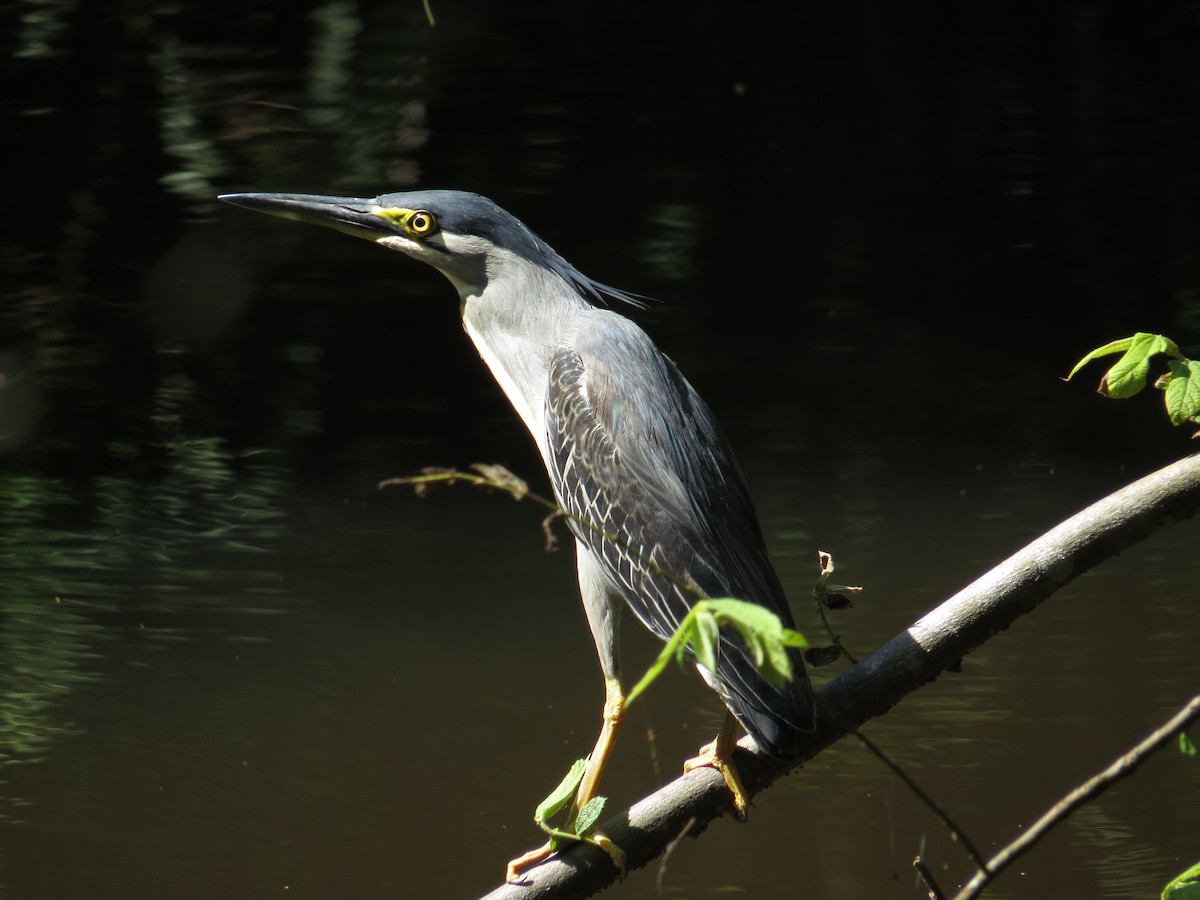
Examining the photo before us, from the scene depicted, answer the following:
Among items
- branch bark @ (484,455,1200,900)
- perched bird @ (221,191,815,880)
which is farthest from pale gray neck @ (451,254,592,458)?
branch bark @ (484,455,1200,900)

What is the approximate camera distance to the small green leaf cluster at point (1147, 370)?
132 cm

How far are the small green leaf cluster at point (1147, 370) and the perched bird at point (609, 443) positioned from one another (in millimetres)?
456

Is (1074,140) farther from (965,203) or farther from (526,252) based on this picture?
(526,252)

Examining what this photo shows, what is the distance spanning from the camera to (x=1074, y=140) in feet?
15.8

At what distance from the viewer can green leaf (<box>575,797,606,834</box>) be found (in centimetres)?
136

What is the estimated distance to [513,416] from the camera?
12.3 ft

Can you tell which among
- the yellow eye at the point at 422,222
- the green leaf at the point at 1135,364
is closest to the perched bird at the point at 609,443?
the yellow eye at the point at 422,222

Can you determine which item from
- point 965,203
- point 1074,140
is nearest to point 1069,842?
point 965,203

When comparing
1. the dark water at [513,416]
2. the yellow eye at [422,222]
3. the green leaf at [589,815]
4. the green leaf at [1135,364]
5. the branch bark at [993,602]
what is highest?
the green leaf at [1135,364]

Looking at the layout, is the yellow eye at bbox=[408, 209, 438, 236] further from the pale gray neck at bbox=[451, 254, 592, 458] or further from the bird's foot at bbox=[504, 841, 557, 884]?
the bird's foot at bbox=[504, 841, 557, 884]

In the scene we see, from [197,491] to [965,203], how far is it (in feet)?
8.53

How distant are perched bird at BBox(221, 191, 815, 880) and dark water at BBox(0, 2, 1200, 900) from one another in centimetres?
77

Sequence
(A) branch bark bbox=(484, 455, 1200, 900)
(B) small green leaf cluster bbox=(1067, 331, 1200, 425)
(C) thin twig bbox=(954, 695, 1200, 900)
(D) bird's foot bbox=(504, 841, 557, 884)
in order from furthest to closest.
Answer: (D) bird's foot bbox=(504, 841, 557, 884), (A) branch bark bbox=(484, 455, 1200, 900), (B) small green leaf cluster bbox=(1067, 331, 1200, 425), (C) thin twig bbox=(954, 695, 1200, 900)

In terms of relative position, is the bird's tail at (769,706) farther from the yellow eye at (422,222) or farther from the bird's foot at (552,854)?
the yellow eye at (422,222)
